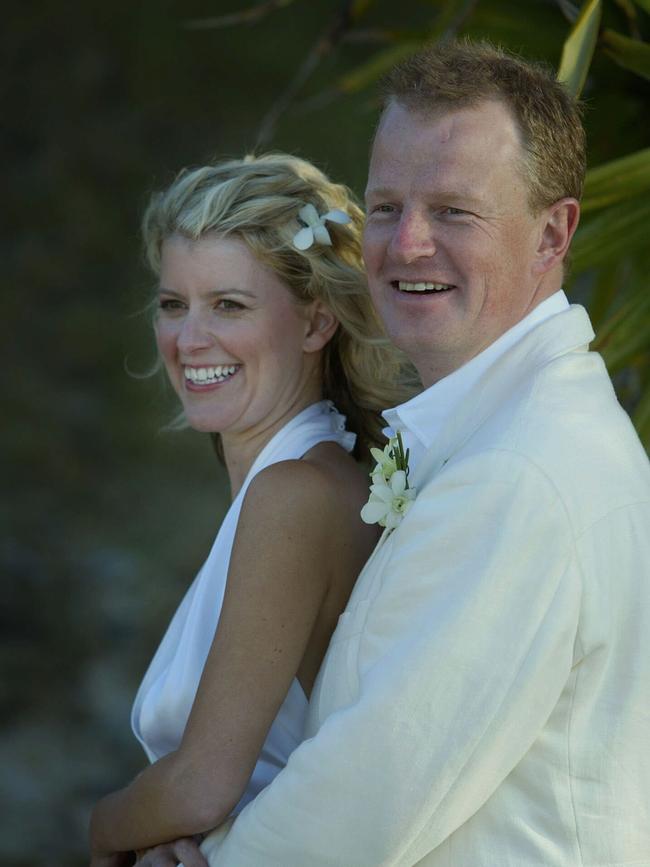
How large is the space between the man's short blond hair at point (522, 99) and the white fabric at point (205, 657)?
75cm

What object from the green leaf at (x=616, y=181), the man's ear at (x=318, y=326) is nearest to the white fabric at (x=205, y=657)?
the man's ear at (x=318, y=326)

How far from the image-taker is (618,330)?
305 cm

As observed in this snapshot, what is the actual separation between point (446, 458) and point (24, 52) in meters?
6.92

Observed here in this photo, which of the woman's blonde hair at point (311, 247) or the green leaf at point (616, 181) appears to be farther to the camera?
the green leaf at point (616, 181)

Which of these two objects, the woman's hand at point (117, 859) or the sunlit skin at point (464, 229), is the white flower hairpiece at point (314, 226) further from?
the woman's hand at point (117, 859)

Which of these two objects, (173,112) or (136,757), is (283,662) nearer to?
(136,757)

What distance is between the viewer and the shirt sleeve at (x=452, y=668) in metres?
1.67

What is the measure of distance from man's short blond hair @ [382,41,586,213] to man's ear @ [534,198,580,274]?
0.6 inches

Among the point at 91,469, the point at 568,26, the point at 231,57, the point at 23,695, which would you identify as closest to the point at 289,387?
the point at 568,26

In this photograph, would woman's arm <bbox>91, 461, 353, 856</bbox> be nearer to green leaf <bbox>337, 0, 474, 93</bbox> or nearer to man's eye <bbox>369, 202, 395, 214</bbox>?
man's eye <bbox>369, 202, 395, 214</bbox>

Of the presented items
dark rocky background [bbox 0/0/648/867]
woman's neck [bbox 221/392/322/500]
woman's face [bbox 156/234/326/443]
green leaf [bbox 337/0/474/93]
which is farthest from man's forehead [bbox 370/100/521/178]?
dark rocky background [bbox 0/0/648/867]

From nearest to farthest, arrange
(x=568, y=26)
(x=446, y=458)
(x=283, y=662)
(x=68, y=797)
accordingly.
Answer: (x=446, y=458) → (x=283, y=662) → (x=568, y=26) → (x=68, y=797)

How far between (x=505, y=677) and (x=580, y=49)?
62.5 inches

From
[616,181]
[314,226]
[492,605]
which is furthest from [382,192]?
[616,181]
